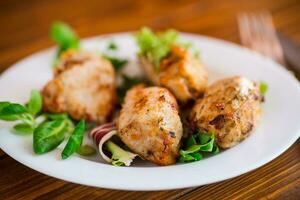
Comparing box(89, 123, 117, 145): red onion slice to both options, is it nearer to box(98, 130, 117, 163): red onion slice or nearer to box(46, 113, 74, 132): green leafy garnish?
box(98, 130, 117, 163): red onion slice

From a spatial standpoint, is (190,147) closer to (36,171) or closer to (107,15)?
(36,171)

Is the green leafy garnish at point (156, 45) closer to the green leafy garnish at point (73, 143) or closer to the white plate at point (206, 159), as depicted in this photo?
the white plate at point (206, 159)

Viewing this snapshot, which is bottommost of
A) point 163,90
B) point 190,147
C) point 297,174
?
point 297,174

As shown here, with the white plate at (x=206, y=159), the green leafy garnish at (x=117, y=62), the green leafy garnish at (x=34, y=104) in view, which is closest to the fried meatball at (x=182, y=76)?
the white plate at (x=206, y=159)

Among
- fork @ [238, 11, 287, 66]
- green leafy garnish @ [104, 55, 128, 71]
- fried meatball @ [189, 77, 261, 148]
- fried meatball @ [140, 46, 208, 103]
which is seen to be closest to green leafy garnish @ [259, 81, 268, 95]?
fried meatball @ [189, 77, 261, 148]

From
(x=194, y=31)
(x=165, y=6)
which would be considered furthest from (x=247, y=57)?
(x=165, y=6)

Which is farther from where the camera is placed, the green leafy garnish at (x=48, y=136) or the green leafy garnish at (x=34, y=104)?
the green leafy garnish at (x=34, y=104)

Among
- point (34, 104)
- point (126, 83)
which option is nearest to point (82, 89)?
point (34, 104)
